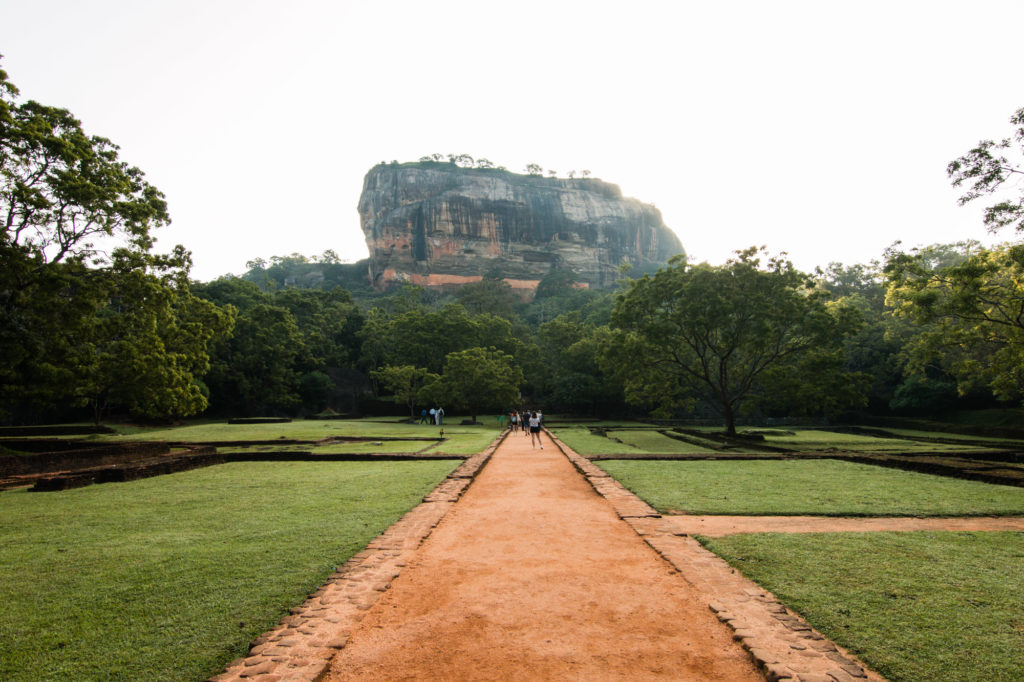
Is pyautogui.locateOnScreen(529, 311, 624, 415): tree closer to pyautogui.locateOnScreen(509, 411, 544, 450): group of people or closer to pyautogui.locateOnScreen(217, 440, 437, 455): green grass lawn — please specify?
pyautogui.locateOnScreen(509, 411, 544, 450): group of people

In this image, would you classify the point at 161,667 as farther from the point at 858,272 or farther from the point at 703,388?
the point at 858,272

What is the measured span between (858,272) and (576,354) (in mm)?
27430

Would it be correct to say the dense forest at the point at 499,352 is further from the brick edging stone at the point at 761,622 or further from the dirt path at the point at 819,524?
the brick edging stone at the point at 761,622

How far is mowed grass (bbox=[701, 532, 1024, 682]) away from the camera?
2637mm

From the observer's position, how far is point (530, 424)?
55.6 ft

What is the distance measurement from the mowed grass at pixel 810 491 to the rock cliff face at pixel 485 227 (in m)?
79.3

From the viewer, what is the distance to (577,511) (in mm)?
6691

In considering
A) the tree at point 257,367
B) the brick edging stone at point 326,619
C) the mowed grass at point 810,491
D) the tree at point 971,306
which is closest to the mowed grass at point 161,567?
the brick edging stone at point 326,619

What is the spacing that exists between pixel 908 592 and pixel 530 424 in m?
A: 13.6

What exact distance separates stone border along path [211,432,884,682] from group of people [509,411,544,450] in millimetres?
10817

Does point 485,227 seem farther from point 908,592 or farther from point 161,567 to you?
point 908,592

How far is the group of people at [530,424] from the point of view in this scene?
16669 millimetres

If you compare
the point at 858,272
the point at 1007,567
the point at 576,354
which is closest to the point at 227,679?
the point at 1007,567

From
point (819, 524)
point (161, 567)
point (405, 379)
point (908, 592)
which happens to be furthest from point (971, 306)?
point (405, 379)
